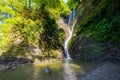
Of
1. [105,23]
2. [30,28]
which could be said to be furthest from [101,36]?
[30,28]

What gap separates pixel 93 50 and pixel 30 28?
702 centimetres

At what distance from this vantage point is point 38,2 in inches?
835

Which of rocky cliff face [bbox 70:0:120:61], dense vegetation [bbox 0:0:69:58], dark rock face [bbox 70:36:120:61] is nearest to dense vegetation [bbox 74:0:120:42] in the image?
rocky cliff face [bbox 70:0:120:61]

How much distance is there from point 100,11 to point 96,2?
368 cm

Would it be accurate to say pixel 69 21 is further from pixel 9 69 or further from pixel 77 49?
pixel 9 69

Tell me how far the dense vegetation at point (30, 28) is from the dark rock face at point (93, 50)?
2.66 m

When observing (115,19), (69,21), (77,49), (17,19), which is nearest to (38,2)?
(17,19)

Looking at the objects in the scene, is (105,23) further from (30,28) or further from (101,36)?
(30,28)

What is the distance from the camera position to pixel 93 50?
1578 centimetres

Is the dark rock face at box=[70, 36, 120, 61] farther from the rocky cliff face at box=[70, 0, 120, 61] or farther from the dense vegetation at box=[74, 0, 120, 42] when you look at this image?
the dense vegetation at box=[74, 0, 120, 42]

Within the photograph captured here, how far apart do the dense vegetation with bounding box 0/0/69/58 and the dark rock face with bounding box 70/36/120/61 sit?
2660 mm

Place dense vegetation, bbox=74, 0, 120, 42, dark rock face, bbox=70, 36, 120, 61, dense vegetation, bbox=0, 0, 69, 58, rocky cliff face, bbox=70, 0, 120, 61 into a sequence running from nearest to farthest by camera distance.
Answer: dark rock face, bbox=70, 36, 120, 61 → rocky cliff face, bbox=70, 0, 120, 61 → dense vegetation, bbox=74, 0, 120, 42 → dense vegetation, bbox=0, 0, 69, 58

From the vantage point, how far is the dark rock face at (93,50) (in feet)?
47.0

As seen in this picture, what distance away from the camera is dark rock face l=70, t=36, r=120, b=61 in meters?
14.3
